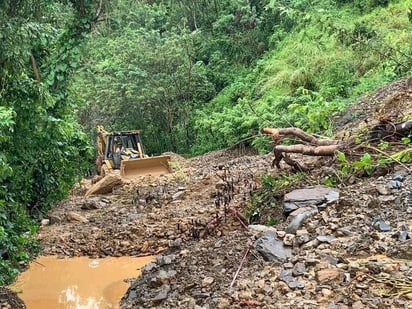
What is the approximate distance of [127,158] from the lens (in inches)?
603

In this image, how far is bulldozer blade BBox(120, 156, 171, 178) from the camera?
1425 centimetres

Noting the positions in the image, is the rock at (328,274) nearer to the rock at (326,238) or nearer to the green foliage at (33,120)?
the rock at (326,238)

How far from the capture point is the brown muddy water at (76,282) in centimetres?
628

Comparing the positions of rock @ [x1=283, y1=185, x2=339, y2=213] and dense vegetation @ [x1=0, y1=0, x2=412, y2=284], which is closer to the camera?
rock @ [x1=283, y1=185, x2=339, y2=213]

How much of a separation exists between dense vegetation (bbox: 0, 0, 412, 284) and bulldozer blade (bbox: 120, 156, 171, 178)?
43.6 inches

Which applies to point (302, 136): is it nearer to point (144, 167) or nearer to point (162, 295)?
Result: point (162, 295)

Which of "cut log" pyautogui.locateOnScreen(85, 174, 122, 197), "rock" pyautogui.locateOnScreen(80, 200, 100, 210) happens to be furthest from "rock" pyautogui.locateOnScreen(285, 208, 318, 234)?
"cut log" pyautogui.locateOnScreen(85, 174, 122, 197)

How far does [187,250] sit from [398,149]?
295cm

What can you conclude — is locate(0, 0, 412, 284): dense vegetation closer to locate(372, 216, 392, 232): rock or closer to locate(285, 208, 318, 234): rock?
locate(285, 208, 318, 234): rock

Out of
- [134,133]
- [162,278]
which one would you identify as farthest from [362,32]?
[134,133]

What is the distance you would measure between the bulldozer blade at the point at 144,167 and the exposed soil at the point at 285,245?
5179 millimetres

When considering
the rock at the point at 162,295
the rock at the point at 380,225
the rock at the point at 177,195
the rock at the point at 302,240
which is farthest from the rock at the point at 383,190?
the rock at the point at 177,195

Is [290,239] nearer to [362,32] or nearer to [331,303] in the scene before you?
[331,303]

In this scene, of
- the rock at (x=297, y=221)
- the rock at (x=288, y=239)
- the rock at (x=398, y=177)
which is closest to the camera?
→ the rock at (x=288, y=239)
